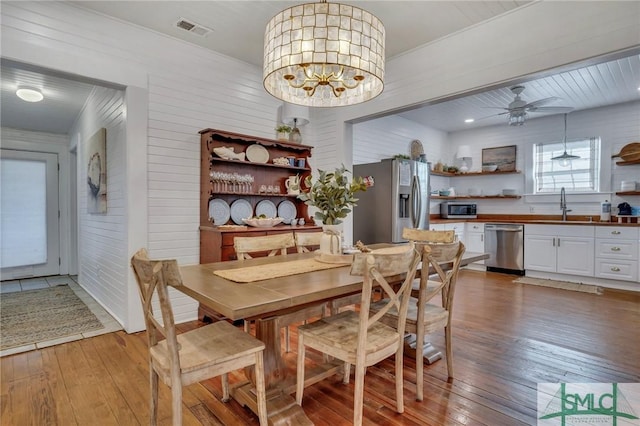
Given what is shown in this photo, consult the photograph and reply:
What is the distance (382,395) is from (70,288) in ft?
16.8

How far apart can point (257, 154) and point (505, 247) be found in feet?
15.1

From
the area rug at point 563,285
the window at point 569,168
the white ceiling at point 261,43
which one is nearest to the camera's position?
the white ceiling at point 261,43

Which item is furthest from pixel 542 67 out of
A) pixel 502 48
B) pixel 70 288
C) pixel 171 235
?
pixel 70 288

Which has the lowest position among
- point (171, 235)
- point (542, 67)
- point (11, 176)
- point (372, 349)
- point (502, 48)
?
point (372, 349)

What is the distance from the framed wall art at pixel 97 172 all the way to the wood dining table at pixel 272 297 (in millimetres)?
2501

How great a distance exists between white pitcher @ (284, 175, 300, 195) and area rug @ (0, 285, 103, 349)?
2516mm

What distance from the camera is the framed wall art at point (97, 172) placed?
3.75 metres

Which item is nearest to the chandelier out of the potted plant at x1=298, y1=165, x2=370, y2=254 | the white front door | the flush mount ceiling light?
the potted plant at x1=298, y1=165, x2=370, y2=254

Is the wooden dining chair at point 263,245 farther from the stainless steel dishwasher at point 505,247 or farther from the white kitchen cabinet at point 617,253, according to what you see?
the white kitchen cabinet at point 617,253

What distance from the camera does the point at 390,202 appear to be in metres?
4.79

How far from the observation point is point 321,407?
6.36ft

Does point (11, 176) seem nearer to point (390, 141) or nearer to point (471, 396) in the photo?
point (390, 141)

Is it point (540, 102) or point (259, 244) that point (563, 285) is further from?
point (259, 244)

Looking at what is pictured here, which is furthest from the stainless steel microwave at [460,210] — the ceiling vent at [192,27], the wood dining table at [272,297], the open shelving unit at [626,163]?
the ceiling vent at [192,27]
